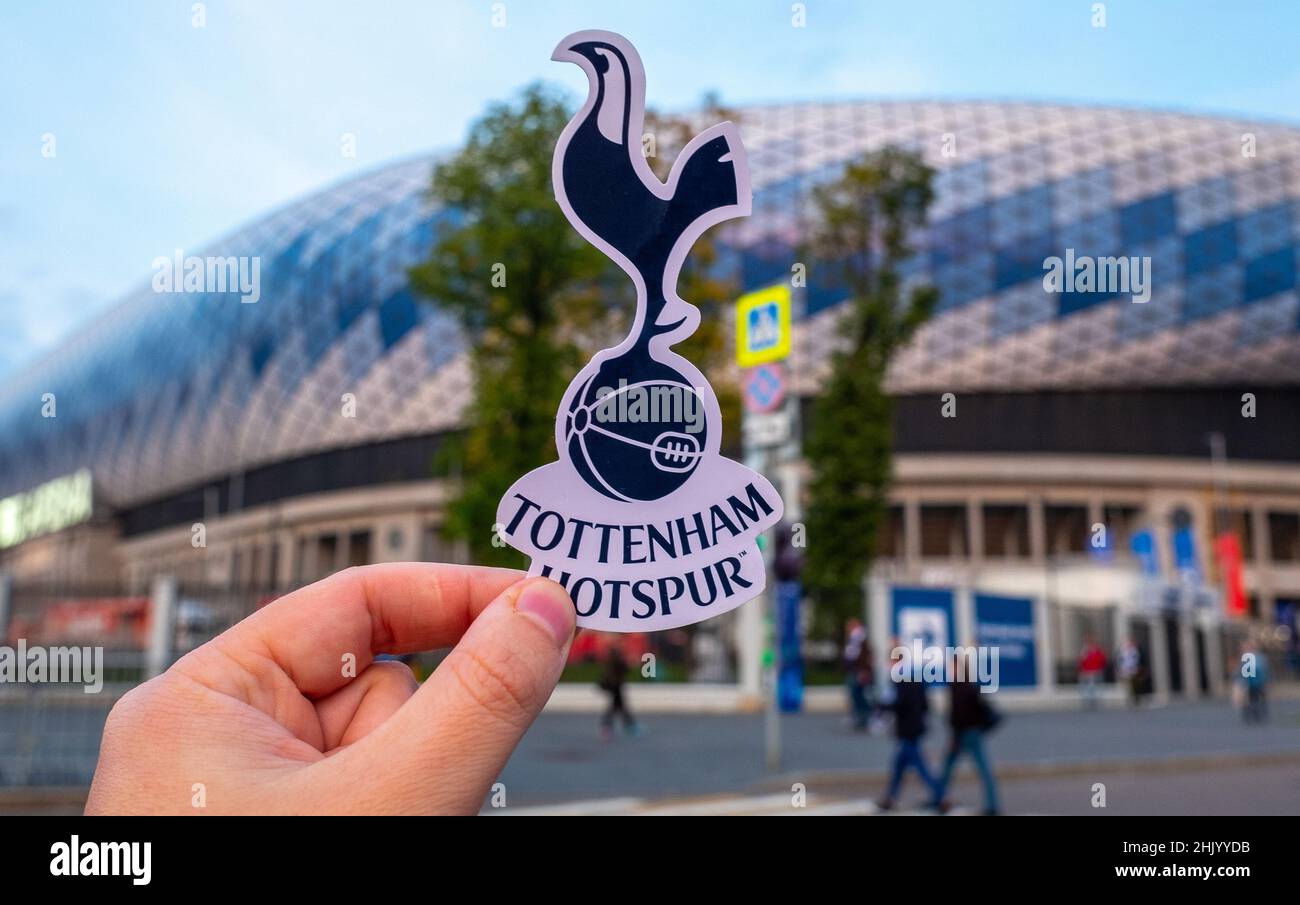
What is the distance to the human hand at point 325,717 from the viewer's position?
134cm

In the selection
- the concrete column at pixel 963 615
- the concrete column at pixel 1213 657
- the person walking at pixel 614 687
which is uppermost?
the concrete column at pixel 963 615

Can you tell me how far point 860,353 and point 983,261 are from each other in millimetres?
21221

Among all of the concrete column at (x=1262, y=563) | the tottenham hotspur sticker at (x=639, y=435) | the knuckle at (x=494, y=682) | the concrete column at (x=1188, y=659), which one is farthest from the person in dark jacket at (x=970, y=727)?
the concrete column at (x=1262, y=563)

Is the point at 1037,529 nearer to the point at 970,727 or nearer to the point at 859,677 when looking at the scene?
the point at 859,677

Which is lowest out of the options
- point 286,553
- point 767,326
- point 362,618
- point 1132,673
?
point 1132,673

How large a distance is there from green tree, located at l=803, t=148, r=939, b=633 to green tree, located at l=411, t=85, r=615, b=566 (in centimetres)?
994

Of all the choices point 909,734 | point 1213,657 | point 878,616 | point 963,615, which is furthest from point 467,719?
point 1213,657

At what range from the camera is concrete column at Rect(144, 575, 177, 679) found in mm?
14250

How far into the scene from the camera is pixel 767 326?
10.6 metres

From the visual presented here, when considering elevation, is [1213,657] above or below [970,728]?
below

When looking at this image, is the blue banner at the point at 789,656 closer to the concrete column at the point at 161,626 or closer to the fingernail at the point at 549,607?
the concrete column at the point at 161,626

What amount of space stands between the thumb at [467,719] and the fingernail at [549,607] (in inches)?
0.9

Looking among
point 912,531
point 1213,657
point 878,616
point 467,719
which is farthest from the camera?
point 912,531
